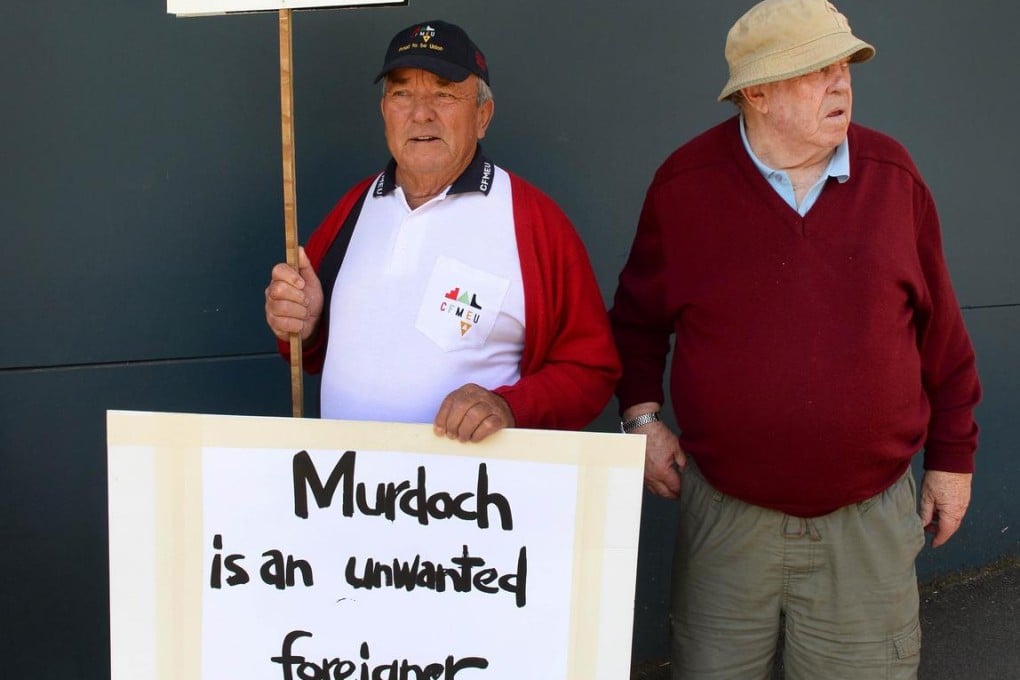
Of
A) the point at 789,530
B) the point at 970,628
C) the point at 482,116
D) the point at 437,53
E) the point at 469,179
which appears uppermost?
the point at 437,53

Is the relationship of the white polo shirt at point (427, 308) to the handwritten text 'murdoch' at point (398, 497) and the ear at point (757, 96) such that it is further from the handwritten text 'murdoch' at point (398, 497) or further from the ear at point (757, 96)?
the ear at point (757, 96)

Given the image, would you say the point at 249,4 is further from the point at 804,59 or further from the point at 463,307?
the point at 804,59

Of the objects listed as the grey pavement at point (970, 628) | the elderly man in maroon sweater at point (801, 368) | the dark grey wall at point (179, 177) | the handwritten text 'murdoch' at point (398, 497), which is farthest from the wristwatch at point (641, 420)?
the grey pavement at point (970, 628)

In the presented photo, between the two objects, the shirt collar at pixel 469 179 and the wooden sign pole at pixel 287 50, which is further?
the shirt collar at pixel 469 179

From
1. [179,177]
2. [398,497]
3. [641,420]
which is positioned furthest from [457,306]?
[179,177]

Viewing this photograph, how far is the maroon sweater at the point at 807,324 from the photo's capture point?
2.00 metres

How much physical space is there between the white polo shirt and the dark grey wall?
781mm

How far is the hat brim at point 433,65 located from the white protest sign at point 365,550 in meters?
0.74

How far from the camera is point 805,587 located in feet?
7.14

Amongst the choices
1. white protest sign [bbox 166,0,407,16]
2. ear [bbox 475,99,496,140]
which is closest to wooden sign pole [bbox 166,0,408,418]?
white protest sign [bbox 166,0,407,16]

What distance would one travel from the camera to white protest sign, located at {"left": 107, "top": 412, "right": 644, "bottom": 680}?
1879mm

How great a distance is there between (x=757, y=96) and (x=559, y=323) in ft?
1.98

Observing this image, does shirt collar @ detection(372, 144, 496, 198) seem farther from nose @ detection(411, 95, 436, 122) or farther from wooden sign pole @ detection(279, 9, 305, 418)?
wooden sign pole @ detection(279, 9, 305, 418)

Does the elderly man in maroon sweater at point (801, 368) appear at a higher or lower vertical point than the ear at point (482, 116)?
lower
